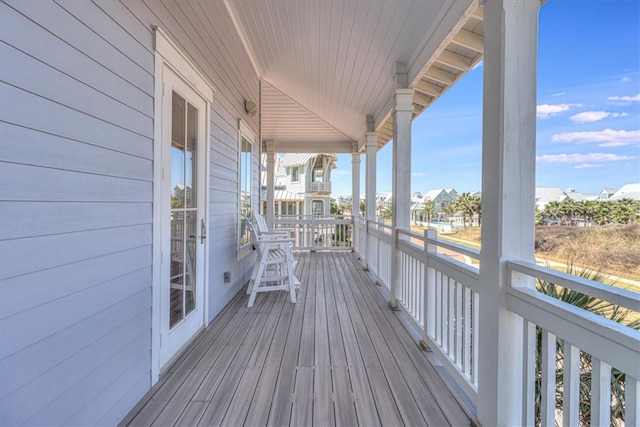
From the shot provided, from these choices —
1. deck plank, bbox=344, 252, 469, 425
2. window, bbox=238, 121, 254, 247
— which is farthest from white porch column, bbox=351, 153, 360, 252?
deck plank, bbox=344, 252, 469, 425

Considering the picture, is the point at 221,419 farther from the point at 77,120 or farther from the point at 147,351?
the point at 77,120

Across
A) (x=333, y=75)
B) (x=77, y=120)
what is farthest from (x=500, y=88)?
(x=333, y=75)

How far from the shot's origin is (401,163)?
10.9ft

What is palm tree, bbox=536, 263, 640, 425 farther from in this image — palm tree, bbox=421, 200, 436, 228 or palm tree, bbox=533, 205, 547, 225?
palm tree, bbox=421, 200, 436, 228

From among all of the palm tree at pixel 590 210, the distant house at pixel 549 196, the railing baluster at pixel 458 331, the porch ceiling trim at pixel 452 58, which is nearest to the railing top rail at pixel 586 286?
the palm tree at pixel 590 210

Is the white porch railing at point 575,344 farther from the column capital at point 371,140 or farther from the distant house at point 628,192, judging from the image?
the column capital at point 371,140

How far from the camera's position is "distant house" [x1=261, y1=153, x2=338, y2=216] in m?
16.3

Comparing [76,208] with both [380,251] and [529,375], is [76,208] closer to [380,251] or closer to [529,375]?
[529,375]

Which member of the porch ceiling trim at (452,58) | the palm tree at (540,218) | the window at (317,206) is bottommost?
the palm tree at (540,218)

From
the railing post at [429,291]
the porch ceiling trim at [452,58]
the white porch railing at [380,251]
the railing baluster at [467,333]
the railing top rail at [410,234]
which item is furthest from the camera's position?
the white porch railing at [380,251]

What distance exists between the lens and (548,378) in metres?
1.18

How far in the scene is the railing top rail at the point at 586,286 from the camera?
0.85 m

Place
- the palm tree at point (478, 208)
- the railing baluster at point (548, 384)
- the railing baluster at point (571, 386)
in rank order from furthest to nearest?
the palm tree at point (478, 208), the railing baluster at point (548, 384), the railing baluster at point (571, 386)

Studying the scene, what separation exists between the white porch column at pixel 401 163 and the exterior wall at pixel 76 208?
7.53ft
